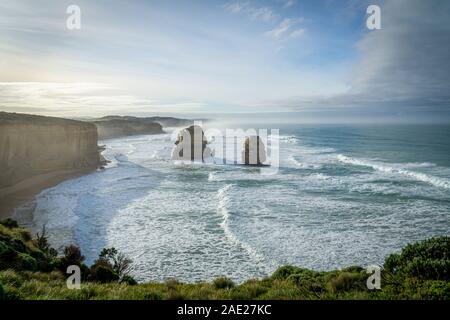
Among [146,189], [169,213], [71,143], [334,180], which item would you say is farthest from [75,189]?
[334,180]

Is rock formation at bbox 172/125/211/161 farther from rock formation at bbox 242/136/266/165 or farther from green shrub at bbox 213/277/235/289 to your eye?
green shrub at bbox 213/277/235/289

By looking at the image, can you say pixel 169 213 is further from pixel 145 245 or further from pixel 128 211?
pixel 145 245

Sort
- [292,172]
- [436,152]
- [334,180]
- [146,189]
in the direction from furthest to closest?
[436,152], [292,172], [334,180], [146,189]

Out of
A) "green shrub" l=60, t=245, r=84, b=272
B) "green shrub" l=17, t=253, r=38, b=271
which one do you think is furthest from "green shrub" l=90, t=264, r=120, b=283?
"green shrub" l=17, t=253, r=38, b=271

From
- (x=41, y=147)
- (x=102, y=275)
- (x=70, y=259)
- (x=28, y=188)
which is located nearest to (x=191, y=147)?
(x=41, y=147)

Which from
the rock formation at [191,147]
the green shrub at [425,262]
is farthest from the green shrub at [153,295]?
the rock formation at [191,147]
